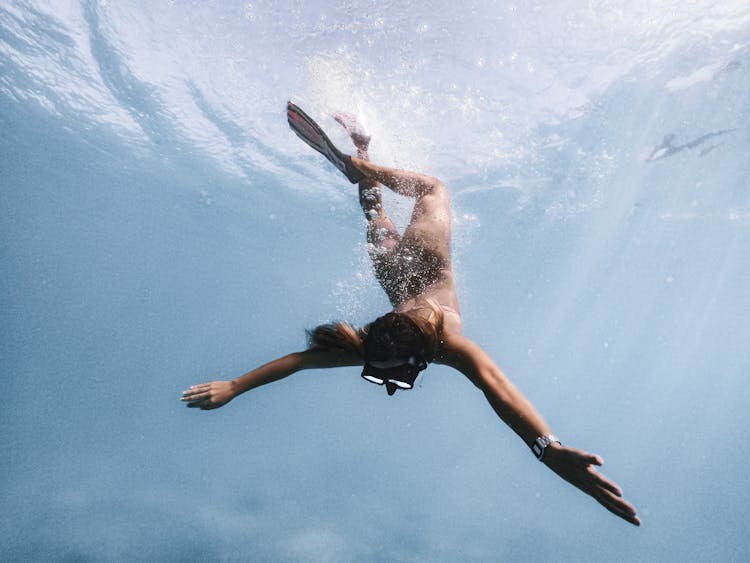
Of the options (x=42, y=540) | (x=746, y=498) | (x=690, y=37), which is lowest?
(x=42, y=540)

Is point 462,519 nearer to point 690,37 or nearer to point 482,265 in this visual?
point 482,265

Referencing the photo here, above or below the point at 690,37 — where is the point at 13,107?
below

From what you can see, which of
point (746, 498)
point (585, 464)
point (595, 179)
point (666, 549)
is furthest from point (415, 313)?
point (746, 498)

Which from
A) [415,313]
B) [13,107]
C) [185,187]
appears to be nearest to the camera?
[415,313]

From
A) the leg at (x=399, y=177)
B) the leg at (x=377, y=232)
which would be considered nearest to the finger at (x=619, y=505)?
the leg at (x=377, y=232)

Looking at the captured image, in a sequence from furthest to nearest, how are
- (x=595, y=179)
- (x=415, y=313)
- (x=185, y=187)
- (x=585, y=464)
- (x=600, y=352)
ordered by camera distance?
1. (x=600, y=352)
2. (x=185, y=187)
3. (x=595, y=179)
4. (x=415, y=313)
5. (x=585, y=464)

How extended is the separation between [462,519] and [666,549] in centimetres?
1477

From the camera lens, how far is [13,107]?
22.6 meters

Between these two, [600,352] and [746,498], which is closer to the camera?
[746,498]

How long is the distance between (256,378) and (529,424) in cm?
213

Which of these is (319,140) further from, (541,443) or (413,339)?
(541,443)

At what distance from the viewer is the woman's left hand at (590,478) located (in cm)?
227

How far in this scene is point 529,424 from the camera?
106 inches

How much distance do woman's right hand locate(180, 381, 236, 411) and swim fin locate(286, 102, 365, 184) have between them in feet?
11.2
